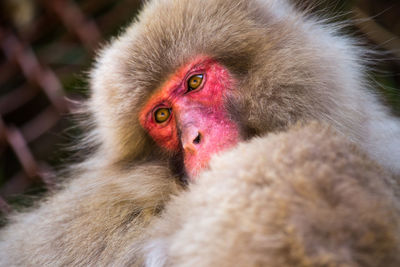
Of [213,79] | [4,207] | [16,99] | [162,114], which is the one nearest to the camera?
[213,79]

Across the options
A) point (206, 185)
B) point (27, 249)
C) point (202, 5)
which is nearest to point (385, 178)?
point (206, 185)

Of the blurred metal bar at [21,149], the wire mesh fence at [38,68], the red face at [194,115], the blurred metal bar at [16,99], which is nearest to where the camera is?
the red face at [194,115]

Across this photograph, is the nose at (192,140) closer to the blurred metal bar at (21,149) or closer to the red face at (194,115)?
the red face at (194,115)

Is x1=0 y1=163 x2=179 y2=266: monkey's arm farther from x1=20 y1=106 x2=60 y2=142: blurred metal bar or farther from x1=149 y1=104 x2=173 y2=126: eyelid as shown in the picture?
x1=20 y1=106 x2=60 y2=142: blurred metal bar

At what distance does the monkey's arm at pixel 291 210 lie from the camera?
2.80 feet

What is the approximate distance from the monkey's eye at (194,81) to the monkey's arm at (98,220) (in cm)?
27

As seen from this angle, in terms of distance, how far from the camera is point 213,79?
150 cm

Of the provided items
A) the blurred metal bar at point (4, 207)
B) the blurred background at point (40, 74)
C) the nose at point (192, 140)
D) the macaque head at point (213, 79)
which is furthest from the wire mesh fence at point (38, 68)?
the nose at point (192, 140)

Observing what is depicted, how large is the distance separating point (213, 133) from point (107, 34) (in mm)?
2095

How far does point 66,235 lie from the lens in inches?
59.3

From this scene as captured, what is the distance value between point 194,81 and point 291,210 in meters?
0.75

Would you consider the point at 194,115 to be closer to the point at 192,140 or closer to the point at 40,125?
the point at 192,140

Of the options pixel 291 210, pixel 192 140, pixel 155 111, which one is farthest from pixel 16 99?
pixel 291 210

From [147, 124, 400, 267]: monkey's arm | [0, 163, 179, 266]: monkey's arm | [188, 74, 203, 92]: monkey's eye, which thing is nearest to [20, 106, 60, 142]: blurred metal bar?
[0, 163, 179, 266]: monkey's arm
